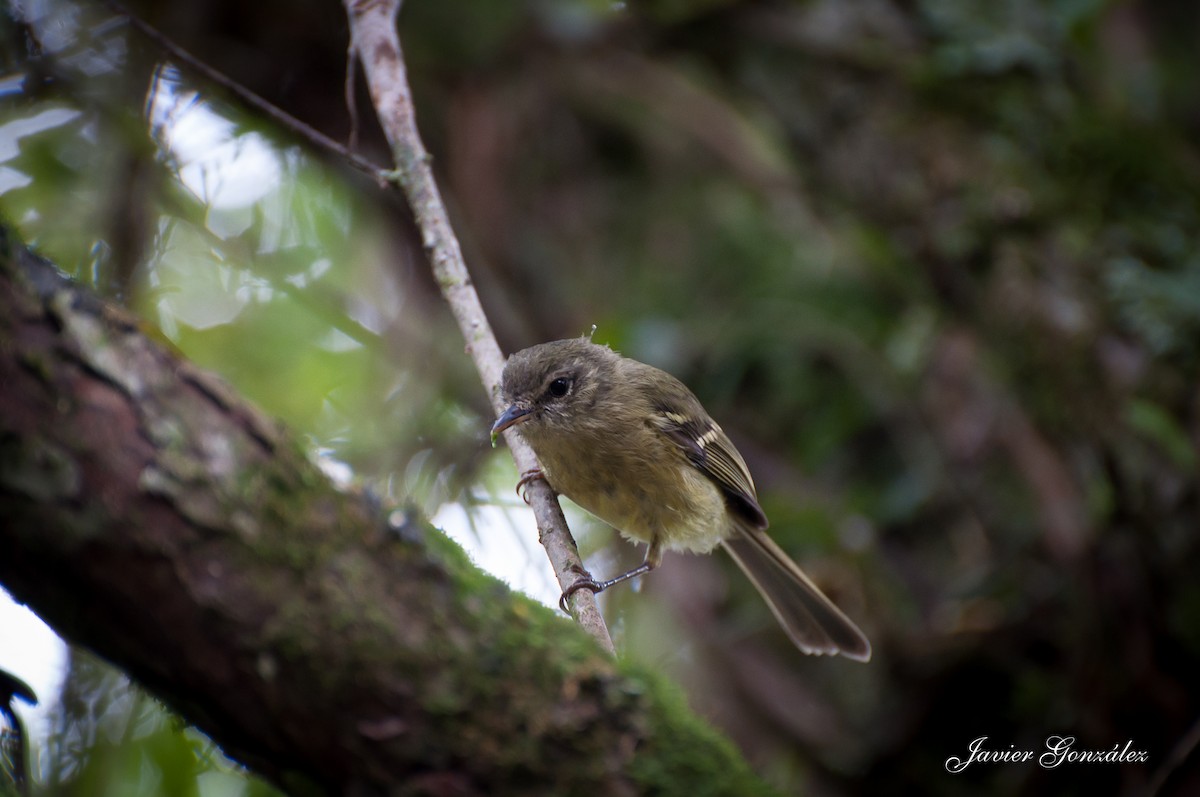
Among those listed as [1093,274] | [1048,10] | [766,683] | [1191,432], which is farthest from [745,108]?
[766,683]

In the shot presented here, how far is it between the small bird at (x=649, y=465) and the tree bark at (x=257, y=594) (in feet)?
6.16

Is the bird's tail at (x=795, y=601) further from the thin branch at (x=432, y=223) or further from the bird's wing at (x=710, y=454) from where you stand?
the thin branch at (x=432, y=223)

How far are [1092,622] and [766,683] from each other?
1.50 metres

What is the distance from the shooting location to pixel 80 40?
14.4 feet

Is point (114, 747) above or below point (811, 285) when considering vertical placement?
below

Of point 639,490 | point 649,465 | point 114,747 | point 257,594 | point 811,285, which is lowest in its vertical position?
point 257,594

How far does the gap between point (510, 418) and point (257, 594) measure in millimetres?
2127

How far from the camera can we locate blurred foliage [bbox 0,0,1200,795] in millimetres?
4332

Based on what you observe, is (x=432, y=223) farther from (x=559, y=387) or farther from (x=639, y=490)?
(x=639, y=490)

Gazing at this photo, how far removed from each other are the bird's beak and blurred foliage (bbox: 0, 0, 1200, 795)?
1120mm

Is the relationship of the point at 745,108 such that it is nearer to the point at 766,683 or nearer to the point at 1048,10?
the point at 1048,10

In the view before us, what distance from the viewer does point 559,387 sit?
4.01 meters
